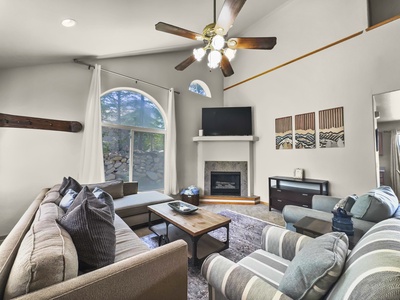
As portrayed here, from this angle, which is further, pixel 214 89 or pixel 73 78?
pixel 214 89

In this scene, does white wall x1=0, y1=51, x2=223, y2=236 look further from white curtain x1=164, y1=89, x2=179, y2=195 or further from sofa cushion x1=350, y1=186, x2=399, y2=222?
sofa cushion x1=350, y1=186, x2=399, y2=222

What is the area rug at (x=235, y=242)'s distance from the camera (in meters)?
1.69

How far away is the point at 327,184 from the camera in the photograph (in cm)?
346

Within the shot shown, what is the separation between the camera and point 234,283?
965 mm

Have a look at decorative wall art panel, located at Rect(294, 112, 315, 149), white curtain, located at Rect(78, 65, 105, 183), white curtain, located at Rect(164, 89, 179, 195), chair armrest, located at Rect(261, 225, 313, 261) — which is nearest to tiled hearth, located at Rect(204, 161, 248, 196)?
white curtain, located at Rect(164, 89, 179, 195)

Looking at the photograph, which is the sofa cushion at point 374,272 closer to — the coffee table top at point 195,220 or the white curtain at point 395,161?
the coffee table top at point 195,220

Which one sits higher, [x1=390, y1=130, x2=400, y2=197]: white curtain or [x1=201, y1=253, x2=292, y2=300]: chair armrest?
[x1=390, y1=130, x2=400, y2=197]: white curtain

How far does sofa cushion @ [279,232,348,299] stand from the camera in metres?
0.80

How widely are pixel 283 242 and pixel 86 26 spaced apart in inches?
131

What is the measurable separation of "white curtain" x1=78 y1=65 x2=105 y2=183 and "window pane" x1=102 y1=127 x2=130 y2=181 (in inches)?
12.2

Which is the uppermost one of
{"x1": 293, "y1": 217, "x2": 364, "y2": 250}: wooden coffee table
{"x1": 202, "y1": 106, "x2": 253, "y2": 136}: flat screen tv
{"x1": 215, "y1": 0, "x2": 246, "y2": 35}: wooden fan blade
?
{"x1": 215, "y1": 0, "x2": 246, "y2": 35}: wooden fan blade

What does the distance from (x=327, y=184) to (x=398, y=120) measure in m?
1.85

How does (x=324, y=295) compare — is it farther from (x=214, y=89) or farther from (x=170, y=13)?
(x=214, y=89)

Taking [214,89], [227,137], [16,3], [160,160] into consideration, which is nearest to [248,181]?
[227,137]
